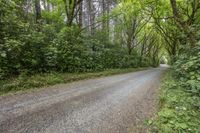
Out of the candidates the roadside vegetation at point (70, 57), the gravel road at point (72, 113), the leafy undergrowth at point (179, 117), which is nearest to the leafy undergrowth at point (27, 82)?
the roadside vegetation at point (70, 57)

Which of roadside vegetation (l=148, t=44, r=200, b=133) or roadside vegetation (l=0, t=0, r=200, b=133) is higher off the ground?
roadside vegetation (l=0, t=0, r=200, b=133)

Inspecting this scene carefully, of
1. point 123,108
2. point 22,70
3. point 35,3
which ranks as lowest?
point 123,108

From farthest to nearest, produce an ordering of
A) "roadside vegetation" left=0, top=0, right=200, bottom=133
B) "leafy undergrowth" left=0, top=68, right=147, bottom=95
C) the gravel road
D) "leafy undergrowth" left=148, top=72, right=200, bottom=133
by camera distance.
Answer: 1. "leafy undergrowth" left=0, top=68, right=147, bottom=95
2. "roadside vegetation" left=0, top=0, right=200, bottom=133
3. the gravel road
4. "leafy undergrowth" left=148, top=72, right=200, bottom=133

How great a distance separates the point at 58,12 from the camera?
612 inches

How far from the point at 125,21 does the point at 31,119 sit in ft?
67.7

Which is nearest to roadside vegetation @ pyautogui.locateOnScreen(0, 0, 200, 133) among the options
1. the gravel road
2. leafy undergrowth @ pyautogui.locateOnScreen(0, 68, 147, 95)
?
leafy undergrowth @ pyautogui.locateOnScreen(0, 68, 147, 95)

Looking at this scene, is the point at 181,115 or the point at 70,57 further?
the point at 70,57

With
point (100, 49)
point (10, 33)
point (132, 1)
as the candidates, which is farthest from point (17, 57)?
point (132, 1)

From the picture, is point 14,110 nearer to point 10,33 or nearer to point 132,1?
point 10,33

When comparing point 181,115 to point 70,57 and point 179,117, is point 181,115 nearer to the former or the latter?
point 179,117

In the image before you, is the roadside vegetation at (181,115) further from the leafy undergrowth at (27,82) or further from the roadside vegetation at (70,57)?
the leafy undergrowth at (27,82)

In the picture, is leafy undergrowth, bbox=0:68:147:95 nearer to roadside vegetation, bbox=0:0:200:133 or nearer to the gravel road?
roadside vegetation, bbox=0:0:200:133

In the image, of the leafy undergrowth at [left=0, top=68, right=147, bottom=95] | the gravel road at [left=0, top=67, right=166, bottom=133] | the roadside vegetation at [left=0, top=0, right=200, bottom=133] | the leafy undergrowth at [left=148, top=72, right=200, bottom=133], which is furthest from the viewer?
the leafy undergrowth at [left=0, top=68, right=147, bottom=95]

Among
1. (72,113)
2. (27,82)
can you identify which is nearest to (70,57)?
(27,82)
